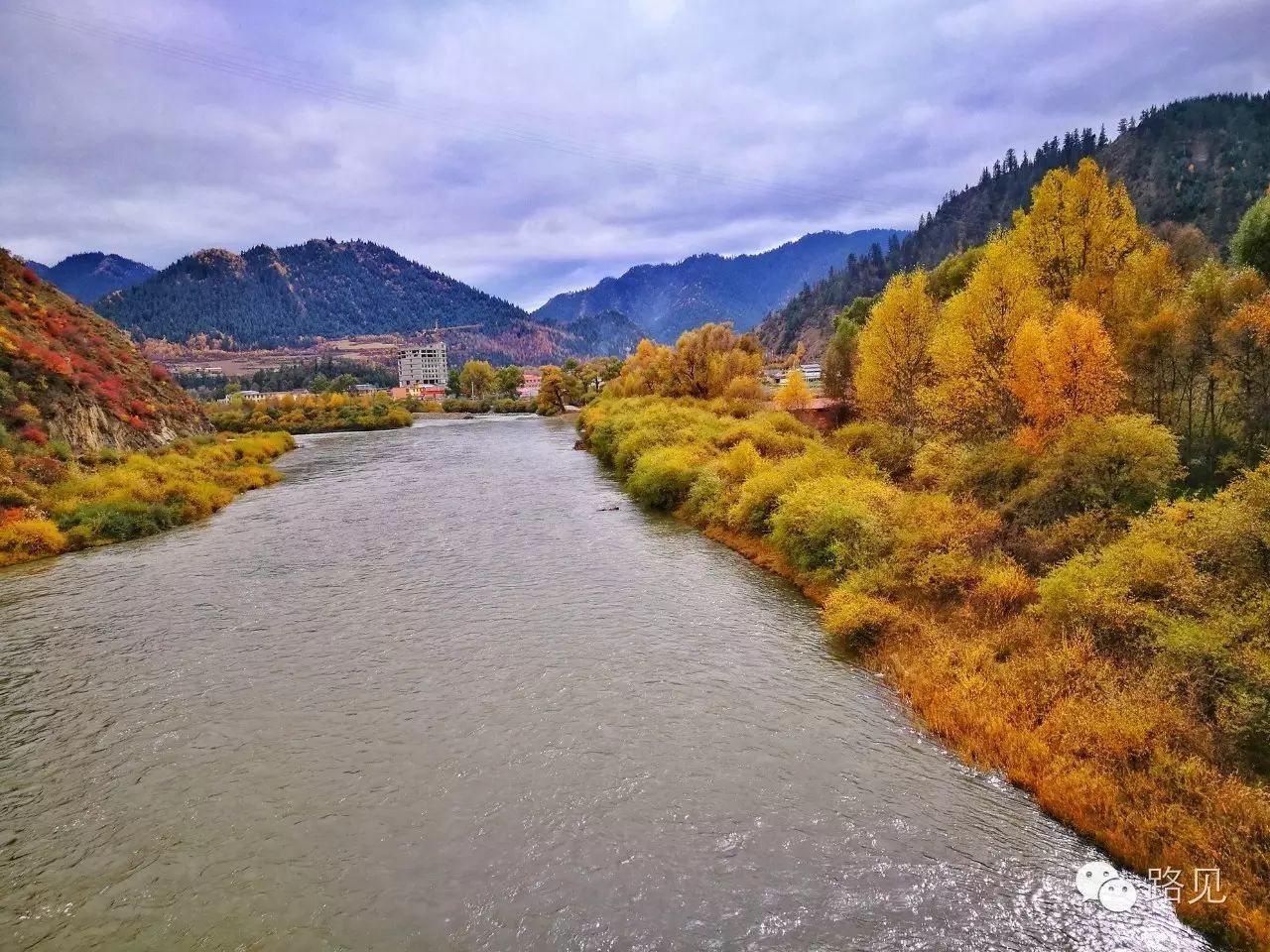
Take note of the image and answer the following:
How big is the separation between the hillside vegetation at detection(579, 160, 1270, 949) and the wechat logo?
41cm

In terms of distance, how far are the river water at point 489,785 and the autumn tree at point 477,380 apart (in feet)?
482

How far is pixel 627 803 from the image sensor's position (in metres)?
11.6

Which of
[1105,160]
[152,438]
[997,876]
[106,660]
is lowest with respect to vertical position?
[997,876]

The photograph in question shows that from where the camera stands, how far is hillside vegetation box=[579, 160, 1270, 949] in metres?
10.7

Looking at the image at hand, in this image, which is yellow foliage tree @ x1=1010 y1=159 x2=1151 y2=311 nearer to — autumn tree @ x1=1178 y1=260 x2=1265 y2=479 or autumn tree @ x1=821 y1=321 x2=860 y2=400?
autumn tree @ x1=1178 y1=260 x2=1265 y2=479

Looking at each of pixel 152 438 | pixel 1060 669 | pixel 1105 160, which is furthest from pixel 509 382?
pixel 1105 160

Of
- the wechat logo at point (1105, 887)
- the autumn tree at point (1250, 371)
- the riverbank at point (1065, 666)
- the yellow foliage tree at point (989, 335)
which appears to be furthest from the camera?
the yellow foliage tree at point (989, 335)

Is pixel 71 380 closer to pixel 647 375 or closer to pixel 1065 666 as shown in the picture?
pixel 647 375

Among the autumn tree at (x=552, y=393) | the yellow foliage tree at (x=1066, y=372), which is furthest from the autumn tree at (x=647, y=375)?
the yellow foliage tree at (x=1066, y=372)

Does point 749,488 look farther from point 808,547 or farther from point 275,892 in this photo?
point 275,892

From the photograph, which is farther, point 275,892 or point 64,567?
point 64,567

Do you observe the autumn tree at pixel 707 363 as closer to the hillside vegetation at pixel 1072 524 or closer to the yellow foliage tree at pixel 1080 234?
the hillside vegetation at pixel 1072 524

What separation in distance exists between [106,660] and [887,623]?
2066cm

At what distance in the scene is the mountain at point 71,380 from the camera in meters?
38.8
